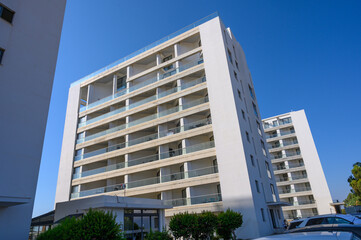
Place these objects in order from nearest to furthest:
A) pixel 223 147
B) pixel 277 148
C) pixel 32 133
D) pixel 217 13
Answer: pixel 32 133
pixel 223 147
pixel 217 13
pixel 277 148

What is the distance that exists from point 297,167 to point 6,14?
54252 mm

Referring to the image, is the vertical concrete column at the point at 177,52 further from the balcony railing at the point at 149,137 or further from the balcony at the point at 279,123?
the balcony at the point at 279,123

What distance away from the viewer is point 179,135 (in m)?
28.3

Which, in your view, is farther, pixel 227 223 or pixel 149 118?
pixel 149 118

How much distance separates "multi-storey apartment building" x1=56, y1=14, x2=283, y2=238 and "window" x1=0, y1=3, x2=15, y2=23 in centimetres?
1917

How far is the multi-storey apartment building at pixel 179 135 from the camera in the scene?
81.3 ft

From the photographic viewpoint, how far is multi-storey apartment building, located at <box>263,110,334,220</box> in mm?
47312

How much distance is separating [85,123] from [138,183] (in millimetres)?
14855

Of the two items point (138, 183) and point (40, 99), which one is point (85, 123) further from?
point (40, 99)

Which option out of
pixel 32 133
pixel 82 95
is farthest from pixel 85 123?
pixel 32 133

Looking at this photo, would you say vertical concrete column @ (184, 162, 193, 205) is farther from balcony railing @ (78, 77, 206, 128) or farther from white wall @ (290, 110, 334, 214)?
white wall @ (290, 110, 334, 214)

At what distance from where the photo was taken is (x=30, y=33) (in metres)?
14.6

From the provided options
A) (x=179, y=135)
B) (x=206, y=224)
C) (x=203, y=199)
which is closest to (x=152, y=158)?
(x=179, y=135)

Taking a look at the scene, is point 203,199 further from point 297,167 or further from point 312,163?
point 312,163
